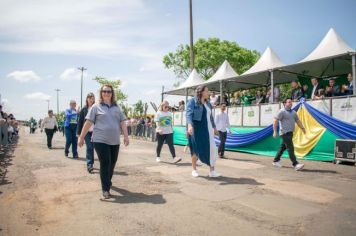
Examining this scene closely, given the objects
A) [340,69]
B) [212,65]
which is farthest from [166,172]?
[212,65]

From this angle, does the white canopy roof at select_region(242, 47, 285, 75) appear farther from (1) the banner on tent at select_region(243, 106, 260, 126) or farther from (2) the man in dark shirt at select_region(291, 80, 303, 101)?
(2) the man in dark shirt at select_region(291, 80, 303, 101)

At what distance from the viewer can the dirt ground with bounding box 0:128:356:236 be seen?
386cm

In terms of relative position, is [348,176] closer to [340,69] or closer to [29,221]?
[29,221]

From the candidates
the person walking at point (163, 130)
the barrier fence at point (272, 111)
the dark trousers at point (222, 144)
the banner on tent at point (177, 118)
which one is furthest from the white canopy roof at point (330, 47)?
the banner on tent at point (177, 118)

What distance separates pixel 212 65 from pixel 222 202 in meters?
38.5

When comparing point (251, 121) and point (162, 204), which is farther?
point (251, 121)

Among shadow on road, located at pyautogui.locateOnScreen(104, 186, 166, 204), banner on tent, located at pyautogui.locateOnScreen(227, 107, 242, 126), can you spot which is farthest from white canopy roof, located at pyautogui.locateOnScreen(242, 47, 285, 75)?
shadow on road, located at pyautogui.locateOnScreen(104, 186, 166, 204)

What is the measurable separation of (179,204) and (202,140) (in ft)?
7.77

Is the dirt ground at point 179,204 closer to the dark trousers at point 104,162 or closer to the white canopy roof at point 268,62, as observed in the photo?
the dark trousers at point 104,162

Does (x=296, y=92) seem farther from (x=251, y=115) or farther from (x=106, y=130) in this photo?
(x=106, y=130)

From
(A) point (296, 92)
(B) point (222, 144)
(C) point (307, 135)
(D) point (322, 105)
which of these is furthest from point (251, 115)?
(D) point (322, 105)

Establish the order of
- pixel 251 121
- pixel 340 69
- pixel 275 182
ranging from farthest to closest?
1. pixel 340 69
2. pixel 251 121
3. pixel 275 182

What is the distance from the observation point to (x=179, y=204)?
4.83 m

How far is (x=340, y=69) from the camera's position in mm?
15094
